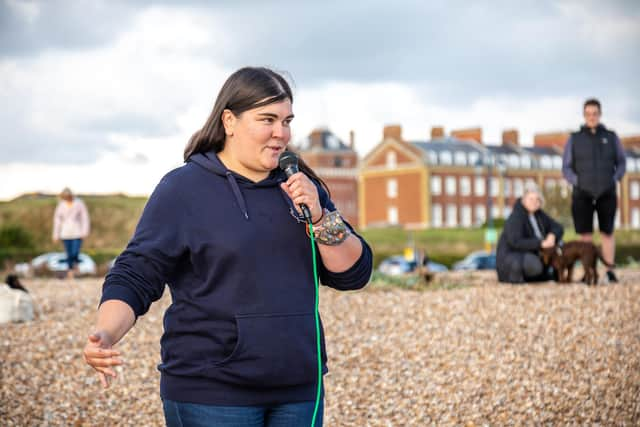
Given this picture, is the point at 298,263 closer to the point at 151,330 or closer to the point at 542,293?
the point at 151,330

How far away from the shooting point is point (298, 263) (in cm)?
286

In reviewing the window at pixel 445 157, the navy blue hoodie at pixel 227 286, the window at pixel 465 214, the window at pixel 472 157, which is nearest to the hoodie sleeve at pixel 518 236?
the navy blue hoodie at pixel 227 286

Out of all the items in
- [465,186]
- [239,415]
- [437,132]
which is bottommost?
[239,415]

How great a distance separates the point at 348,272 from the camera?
298 centimetres

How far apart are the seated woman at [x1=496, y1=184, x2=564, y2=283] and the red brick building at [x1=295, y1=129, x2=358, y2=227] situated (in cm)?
6796

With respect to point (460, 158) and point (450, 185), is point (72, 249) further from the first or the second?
point (460, 158)

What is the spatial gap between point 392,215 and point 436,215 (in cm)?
371

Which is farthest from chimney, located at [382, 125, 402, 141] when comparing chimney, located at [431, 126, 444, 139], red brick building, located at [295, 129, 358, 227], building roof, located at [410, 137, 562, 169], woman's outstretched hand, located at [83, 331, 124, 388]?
woman's outstretched hand, located at [83, 331, 124, 388]

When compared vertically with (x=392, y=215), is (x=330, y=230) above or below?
above

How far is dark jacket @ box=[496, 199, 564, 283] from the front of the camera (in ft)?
36.1

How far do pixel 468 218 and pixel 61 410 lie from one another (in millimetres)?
71560

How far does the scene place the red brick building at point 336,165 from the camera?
80375 mm

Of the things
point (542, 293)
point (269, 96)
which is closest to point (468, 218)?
point (542, 293)

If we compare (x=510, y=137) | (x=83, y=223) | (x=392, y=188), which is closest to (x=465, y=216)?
(x=392, y=188)
